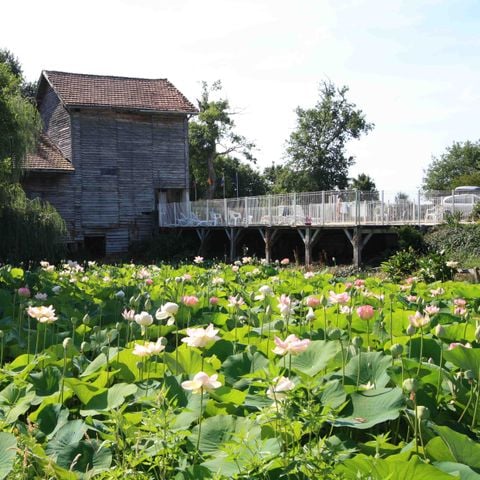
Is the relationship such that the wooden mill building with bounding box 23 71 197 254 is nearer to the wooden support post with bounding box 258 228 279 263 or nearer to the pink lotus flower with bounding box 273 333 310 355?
the wooden support post with bounding box 258 228 279 263

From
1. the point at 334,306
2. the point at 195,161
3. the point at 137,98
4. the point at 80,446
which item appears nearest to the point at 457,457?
the point at 80,446

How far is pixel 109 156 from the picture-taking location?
29.0 meters

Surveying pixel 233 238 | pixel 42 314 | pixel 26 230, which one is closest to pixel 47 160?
pixel 26 230

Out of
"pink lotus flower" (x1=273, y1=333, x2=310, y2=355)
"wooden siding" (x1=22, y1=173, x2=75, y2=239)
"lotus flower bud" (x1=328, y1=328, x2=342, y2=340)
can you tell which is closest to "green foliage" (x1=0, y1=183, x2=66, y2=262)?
"wooden siding" (x1=22, y1=173, x2=75, y2=239)

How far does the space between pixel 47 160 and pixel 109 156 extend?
9.08 feet

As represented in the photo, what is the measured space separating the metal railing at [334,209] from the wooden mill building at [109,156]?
360cm

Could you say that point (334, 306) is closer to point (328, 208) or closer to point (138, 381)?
point (138, 381)

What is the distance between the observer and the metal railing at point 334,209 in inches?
755

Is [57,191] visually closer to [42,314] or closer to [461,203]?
[461,203]

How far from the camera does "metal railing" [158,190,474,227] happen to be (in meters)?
19.2

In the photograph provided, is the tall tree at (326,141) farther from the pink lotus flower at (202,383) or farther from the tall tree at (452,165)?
the pink lotus flower at (202,383)

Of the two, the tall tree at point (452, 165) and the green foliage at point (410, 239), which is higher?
the tall tree at point (452, 165)

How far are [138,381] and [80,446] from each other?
56cm

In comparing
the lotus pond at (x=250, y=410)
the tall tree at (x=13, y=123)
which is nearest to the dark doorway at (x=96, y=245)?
the tall tree at (x=13, y=123)
